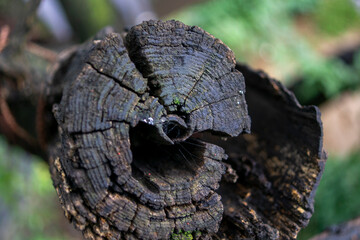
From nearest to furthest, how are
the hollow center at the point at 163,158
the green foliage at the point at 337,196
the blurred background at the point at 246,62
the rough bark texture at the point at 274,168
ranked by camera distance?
the hollow center at the point at 163,158, the rough bark texture at the point at 274,168, the green foliage at the point at 337,196, the blurred background at the point at 246,62

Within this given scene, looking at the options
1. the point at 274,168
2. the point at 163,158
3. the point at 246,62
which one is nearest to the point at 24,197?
the point at 246,62

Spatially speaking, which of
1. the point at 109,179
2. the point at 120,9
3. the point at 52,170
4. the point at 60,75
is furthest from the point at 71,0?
the point at 109,179

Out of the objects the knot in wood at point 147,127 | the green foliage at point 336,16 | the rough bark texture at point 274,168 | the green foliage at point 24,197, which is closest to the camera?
the knot in wood at point 147,127

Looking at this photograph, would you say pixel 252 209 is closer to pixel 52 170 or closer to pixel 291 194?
pixel 291 194

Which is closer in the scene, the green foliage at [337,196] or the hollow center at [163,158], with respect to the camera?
the hollow center at [163,158]

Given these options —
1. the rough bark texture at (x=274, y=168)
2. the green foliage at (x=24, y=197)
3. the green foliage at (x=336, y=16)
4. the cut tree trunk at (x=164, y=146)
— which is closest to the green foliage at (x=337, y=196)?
the rough bark texture at (x=274, y=168)

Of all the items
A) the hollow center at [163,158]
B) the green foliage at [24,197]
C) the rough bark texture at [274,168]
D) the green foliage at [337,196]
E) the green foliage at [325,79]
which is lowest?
the green foliage at [24,197]

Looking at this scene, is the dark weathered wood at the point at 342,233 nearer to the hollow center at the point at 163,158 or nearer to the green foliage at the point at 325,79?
the hollow center at the point at 163,158

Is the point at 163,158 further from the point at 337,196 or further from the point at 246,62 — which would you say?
the point at 246,62

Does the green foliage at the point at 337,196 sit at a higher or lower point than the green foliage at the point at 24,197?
higher
